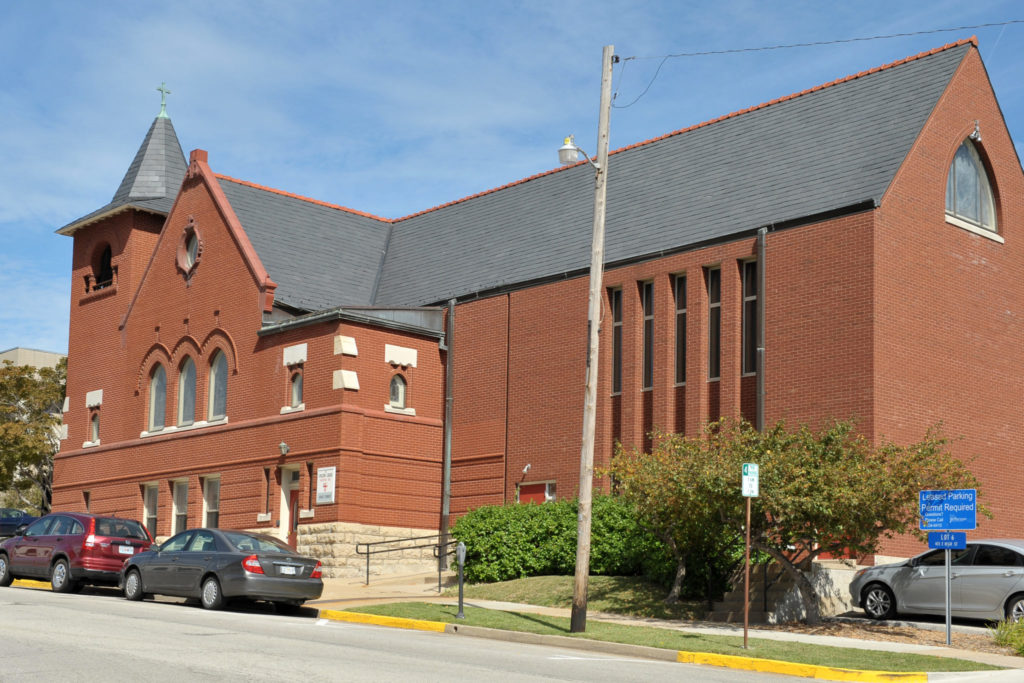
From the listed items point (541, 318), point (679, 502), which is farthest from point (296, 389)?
point (679, 502)

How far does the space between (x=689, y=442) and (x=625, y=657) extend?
673cm

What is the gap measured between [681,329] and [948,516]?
1161 centimetres

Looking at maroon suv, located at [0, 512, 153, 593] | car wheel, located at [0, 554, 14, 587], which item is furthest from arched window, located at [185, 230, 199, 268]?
maroon suv, located at [0, 512, 153, 593]

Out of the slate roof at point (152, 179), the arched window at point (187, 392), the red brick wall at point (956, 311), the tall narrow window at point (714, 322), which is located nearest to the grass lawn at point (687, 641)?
the red brick wall at point (956, 311)

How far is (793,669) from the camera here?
15.3 meters

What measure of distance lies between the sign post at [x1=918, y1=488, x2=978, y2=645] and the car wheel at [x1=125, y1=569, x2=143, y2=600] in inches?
545

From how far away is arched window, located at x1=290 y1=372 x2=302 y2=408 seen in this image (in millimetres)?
34234

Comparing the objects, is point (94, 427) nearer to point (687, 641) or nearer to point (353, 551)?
point (353, 551)

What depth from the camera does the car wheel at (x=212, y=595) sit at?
20.8 metres

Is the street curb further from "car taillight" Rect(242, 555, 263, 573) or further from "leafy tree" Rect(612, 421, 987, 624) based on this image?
"leafy tree" Rect(612, 421, 987, 624)

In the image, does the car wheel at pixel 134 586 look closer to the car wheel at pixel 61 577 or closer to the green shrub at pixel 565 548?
the car wheel at pixel 61 577

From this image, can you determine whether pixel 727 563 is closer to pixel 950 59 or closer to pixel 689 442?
pixel 689 442

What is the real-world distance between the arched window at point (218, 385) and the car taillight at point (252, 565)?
54.4 ft

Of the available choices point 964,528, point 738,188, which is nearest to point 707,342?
point 738,188
